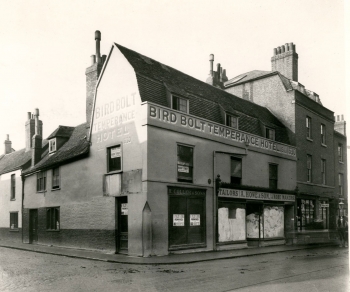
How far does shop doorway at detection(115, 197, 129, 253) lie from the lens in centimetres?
1641

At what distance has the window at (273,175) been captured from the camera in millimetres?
21958

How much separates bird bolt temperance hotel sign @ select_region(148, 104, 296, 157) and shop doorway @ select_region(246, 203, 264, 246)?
10.8 ft

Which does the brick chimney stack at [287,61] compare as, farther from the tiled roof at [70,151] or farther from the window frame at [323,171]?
the tiled roof at [70,151]

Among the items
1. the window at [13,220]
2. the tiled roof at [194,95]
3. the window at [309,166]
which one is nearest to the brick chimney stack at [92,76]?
the tiled roof at [194,95]

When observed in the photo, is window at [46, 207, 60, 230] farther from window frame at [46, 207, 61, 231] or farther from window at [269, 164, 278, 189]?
window at [269, 164, 278, 189]

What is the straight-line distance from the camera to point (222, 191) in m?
18.5

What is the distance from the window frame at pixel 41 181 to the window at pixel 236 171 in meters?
10.7

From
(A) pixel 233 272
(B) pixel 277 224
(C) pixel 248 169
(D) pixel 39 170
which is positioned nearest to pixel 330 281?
(A) pixel 233 272

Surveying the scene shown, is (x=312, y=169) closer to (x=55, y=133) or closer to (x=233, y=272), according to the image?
(x=233, y=272)

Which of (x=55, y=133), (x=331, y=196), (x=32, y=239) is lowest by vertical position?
(x=32, y=239)

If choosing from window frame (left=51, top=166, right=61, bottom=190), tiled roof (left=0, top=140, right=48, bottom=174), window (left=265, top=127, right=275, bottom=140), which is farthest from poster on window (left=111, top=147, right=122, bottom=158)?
tiled roof (left=0, top=140, right=48, bottom=174)

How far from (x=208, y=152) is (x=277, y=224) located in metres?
7.00

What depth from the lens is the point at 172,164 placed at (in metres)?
16.4

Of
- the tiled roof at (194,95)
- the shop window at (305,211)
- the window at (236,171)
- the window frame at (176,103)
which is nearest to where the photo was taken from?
the tiled roof at (194,95)
